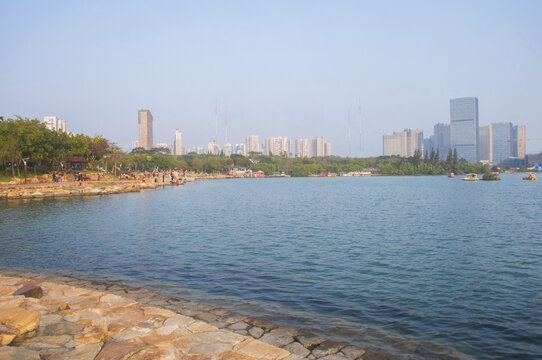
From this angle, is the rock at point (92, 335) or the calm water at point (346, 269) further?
the calm water at point (346, 269)

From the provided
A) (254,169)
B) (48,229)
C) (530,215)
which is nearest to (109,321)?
(48,229)

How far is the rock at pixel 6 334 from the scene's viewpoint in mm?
5340

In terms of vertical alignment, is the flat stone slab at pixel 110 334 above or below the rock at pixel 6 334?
below

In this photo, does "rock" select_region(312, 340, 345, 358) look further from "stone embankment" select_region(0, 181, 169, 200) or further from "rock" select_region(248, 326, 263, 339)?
"stone embankment" select_region(0, 181, 169, 200)

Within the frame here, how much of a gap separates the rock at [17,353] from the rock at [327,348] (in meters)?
Result: 3.80

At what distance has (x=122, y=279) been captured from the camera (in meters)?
10.7

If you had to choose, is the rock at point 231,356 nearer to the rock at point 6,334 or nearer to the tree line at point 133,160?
the rock at point 6,334

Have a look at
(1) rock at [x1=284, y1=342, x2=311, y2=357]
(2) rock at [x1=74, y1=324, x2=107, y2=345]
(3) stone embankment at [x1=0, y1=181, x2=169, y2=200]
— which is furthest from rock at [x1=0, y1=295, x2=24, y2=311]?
(3) stone embankment at [x1=0, y1=181, x2=169, y2=200]

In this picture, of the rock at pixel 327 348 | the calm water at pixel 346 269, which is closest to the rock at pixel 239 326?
the calm water at pixel 346 269

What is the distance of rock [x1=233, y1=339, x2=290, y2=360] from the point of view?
526 centimetres

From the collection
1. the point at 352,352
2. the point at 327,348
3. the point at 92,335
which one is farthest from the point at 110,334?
the point at 352,352

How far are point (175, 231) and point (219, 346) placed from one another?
49.3 feet

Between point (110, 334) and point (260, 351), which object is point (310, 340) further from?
point (110, 334)

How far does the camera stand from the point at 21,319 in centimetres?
587
